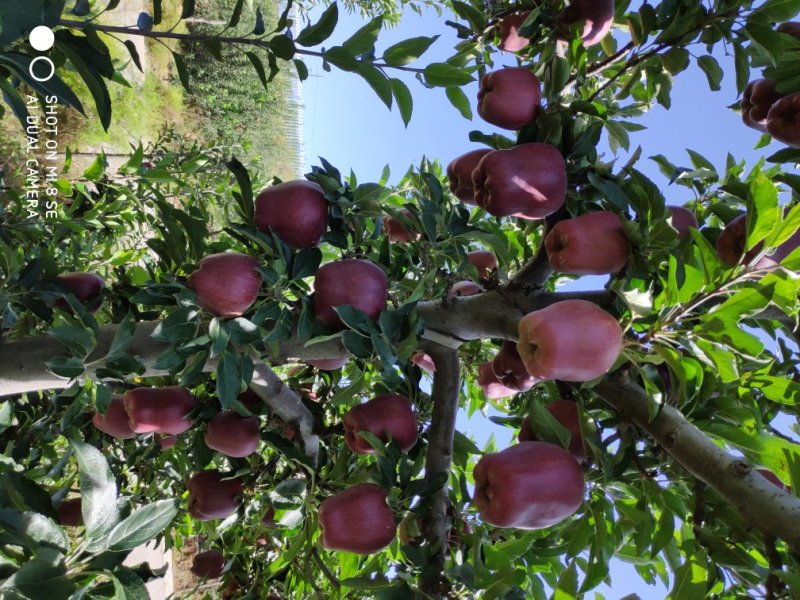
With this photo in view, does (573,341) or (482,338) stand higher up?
(573,341)

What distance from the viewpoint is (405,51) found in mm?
1132

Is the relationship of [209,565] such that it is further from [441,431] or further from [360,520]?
[441,431]

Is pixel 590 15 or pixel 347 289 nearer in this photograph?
pixel 347 289

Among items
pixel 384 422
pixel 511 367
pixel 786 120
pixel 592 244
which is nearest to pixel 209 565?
pixel 384 422

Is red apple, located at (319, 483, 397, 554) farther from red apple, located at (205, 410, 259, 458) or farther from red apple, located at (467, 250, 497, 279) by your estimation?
red apple, located at (467, 250, 497, 279)

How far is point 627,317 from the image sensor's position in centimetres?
84

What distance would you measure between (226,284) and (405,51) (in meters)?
0.61

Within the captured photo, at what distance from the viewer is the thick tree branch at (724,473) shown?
2.03ft

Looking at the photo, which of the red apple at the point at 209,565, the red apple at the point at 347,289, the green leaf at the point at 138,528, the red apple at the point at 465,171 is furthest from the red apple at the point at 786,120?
the red apple at the point at 209,565

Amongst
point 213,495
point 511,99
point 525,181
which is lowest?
point 213,495

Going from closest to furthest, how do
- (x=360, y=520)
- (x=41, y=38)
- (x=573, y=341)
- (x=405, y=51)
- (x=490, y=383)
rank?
(x=573, y=341) < (x=41, y=38) < (x=360, y=520) < (x=405, y=51) < (x=490, y=383)

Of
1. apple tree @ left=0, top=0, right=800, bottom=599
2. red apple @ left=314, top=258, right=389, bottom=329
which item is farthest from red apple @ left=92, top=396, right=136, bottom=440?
red apple @ left=314, top=258, right=389, bottom=329

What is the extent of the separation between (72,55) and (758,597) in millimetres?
1387

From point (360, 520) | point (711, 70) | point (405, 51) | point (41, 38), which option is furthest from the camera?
point (711, 70)
